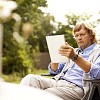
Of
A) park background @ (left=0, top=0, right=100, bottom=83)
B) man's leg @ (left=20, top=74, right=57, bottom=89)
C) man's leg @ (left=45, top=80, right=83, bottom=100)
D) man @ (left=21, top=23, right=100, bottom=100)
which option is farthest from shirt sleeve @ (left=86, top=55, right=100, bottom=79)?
park background @ (left=0, top=0, right=100, bottom=83)

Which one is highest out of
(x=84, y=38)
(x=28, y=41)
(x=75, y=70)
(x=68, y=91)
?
(x=84, y=38)

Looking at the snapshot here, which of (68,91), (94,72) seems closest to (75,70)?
(68,91)

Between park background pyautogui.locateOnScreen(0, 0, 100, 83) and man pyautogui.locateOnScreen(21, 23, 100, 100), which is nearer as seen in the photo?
man pyautogui.locateOnScreen(21, 23, 100, 100)

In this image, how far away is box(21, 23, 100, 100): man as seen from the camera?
2.21 metres

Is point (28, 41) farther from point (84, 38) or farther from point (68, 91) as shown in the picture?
point (68, 91)

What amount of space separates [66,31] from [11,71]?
1.61 m

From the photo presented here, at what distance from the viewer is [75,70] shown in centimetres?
257

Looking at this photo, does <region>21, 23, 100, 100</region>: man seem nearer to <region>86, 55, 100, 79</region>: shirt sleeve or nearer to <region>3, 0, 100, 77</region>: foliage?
<region>86, 55, 100, 79</region>: shirt sleeve

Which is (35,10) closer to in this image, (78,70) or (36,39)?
(36,39)

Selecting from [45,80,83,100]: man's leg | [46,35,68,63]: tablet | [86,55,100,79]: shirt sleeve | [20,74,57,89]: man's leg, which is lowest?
[45,80,83,100]: man's leg

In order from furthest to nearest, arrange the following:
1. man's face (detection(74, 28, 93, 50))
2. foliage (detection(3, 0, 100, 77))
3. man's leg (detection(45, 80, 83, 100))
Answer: foliage (detection(3, 0, 100, 77)), man's face (detection(74, 28, 93, 50)), man's leg (detection(45, 80, 83, 100))

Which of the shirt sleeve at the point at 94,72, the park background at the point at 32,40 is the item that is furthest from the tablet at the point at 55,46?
the park background at the point at 32,40

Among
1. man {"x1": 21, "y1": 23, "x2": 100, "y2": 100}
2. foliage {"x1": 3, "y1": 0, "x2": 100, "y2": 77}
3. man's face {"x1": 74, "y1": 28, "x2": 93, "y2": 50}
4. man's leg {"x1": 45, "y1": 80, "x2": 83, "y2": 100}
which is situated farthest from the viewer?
foliage {"x1": 3, "y1": 0, "x2": 100, "y2": 77}

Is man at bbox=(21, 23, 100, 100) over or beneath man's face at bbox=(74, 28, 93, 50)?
beneath
